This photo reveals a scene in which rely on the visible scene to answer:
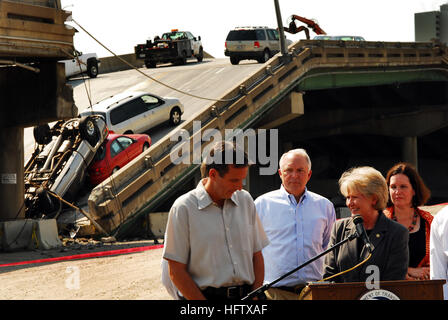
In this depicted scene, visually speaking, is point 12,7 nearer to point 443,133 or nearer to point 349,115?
point 349,115

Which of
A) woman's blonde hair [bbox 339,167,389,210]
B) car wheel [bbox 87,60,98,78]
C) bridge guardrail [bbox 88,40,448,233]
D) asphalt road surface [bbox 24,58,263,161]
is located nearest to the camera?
woman's blonde hair [bbox 339,167,389,210]

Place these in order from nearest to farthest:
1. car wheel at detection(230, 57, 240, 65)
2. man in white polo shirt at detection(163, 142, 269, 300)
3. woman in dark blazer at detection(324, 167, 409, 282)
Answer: man in white polo shirt at detection(163, 142, 269, 300)
woman in dark blazer at detection(324, 167, 409, 282)
car wheel at detection(230, 57, 240, 65)

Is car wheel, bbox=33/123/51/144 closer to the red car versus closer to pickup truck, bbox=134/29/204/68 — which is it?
the red car

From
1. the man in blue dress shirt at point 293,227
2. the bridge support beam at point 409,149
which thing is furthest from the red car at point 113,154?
the bridge support beam at point 409,149

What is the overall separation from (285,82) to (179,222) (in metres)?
24.4

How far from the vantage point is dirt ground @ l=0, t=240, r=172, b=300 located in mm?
12539

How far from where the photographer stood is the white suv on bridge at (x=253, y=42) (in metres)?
40.7

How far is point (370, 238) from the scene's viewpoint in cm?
586

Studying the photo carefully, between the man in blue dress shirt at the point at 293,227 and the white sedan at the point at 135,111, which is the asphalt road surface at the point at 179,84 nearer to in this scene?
the white sedan at the point at 135,111

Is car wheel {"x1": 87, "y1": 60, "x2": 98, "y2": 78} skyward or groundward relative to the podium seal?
skyward

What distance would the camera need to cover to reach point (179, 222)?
200 inches

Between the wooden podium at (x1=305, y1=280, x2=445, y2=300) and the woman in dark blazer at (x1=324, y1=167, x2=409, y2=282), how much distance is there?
3.10 ft

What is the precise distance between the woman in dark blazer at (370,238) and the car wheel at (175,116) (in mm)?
23478

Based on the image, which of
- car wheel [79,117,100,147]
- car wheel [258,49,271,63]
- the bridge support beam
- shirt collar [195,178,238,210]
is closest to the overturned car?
car wheel [79,117,100,147]
